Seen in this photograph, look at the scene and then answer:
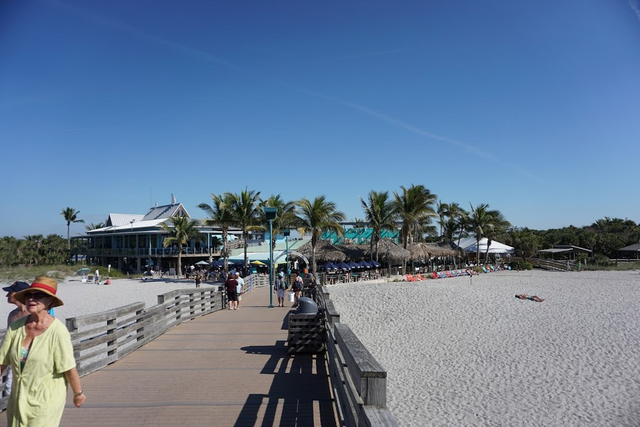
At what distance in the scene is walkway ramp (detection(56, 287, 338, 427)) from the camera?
4680 millimetres

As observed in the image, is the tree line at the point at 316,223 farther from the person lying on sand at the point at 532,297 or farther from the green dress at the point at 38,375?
the green dress at the point at 38,375

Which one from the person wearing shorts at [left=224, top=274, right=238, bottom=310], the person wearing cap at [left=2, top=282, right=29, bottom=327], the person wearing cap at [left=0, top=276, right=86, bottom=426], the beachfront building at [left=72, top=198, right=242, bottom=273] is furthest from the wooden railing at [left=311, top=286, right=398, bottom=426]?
the beachfront building at [left=72, top=198, right=242, bottom=273]

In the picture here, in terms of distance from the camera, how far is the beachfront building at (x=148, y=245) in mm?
43625

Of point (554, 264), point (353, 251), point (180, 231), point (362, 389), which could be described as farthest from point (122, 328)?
point (554, 264)

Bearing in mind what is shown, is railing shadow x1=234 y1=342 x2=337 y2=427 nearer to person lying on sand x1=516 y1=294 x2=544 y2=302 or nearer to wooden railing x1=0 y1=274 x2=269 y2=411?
wooden railing x1=0 y1=274 x2=269 y2=411

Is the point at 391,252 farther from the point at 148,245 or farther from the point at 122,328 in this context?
the point at 122,328

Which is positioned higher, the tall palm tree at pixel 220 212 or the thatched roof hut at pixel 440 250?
the tall palm tree at pixel 220 212

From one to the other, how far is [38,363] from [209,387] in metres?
3.09

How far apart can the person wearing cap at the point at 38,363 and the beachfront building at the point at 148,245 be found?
3891cm

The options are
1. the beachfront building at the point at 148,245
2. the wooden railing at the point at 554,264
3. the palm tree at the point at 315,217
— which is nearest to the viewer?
the palm tree at the point at 315,217

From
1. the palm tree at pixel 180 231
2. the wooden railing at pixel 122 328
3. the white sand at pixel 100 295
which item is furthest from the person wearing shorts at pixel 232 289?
the palm tree at pixel 180 231

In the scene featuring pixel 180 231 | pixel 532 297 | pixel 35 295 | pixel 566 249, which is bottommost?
pixel 532 297

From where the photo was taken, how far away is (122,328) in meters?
7.41

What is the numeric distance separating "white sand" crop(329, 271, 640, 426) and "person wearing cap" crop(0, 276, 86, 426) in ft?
24.1
